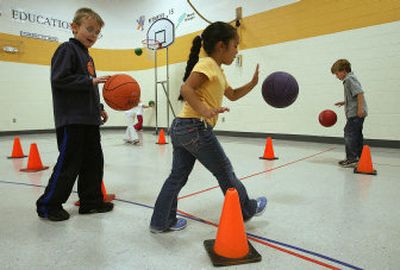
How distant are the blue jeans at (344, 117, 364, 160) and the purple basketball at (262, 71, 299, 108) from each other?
120 centimetres

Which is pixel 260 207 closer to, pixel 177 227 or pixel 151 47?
pixel 177 227

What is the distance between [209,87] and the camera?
5.06ft

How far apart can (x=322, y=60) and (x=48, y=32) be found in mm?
7225

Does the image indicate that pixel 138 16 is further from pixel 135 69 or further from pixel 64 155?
pixel 64 155

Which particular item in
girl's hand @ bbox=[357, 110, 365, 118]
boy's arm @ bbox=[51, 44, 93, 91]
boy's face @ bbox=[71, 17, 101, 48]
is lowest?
girl's hand @ bbox=[357, 110, 365, 118]

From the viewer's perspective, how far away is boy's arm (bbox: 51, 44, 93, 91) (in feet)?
6.01

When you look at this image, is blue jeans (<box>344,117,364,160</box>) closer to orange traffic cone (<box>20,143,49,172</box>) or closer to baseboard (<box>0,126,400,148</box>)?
baseboard (<box>0,126,400,148</box>)

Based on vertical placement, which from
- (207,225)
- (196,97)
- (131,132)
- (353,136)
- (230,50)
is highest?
(230,50)

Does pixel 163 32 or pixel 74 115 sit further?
pixel 163 32

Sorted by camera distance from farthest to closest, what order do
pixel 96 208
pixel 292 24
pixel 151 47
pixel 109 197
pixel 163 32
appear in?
pixel 151 47
pixel 163 32
pixel 292 24
pixel 109 197
pixel 96 208

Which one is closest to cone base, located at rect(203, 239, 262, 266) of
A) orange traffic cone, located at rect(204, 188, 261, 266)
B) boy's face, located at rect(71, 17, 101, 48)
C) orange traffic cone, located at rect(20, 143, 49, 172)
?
orange traffic cone, located at rect(204, 188, 261, 266)

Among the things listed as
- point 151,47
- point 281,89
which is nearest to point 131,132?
point 151,47

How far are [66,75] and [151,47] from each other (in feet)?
22.6

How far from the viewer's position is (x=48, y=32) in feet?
26.7
